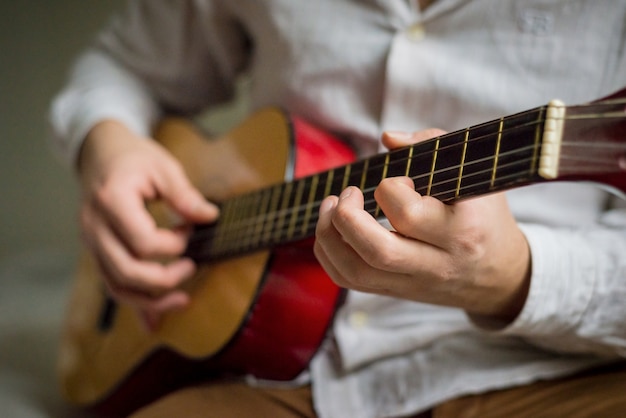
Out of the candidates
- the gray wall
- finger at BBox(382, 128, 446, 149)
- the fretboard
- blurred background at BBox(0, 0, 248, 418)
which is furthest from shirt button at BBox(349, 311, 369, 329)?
the gray wall

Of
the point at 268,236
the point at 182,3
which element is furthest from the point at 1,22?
the point at 268,236

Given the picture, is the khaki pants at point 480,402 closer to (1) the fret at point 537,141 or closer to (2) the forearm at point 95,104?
(1) the fret at point 537,141

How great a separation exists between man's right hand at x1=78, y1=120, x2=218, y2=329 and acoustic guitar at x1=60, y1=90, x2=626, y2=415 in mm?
25

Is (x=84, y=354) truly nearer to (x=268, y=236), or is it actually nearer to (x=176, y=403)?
(x=176, y=403)

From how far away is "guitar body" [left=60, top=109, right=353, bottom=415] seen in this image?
620 mm

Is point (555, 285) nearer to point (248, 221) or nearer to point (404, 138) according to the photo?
point (404, 138)

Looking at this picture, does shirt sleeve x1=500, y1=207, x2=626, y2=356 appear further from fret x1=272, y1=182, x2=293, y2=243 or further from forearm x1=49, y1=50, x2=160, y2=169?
forearm x1=49, y1=50, x2=160, y2=169

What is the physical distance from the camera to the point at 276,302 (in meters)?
0.62

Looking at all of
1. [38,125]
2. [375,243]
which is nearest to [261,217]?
[375,243]

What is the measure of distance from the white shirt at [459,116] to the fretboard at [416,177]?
123 mm

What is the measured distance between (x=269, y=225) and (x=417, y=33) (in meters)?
0.25

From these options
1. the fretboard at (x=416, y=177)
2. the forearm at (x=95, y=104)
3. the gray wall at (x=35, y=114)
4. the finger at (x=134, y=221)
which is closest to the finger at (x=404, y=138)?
the fretboard at (x=416, y=177)

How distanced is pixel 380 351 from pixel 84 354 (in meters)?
0.49

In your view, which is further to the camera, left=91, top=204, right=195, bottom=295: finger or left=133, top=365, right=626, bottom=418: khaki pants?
left=91, top=204, right=195, bottom=295: finger
